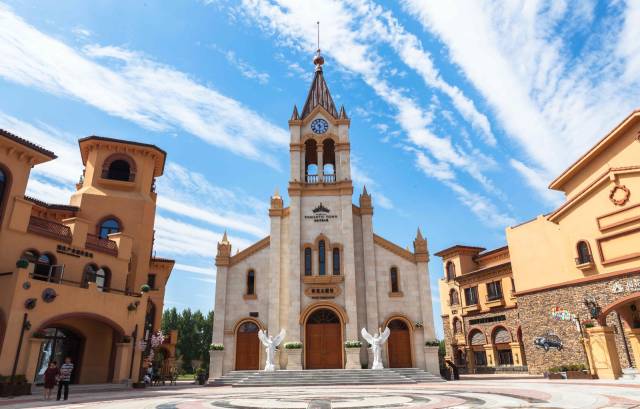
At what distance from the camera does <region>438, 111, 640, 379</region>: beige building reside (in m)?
23.3

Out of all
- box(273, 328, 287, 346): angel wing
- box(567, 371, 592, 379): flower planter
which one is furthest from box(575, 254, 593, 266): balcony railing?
box(273, 328, 287, 346): angel wing

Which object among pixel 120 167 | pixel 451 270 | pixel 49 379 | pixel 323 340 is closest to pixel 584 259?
pixel 323 340

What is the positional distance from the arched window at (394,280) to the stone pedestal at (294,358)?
8181 millimetres

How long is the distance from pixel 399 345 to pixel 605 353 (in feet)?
39.8

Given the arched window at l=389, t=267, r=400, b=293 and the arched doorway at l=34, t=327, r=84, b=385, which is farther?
the arched window at l=389, t=267, r=400, b=293

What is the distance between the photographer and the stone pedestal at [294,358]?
2754cm

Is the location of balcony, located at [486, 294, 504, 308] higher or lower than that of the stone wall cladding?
higher

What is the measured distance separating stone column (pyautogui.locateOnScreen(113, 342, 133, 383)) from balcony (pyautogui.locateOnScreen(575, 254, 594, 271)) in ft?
90.7

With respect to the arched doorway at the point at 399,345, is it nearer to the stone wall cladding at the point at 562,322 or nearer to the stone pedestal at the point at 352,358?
the stone pedestal at the point at 352,358

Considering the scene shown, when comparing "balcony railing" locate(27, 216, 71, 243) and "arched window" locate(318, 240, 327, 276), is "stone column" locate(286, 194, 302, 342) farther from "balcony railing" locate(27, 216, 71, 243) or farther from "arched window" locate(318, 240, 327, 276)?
"balcony railing" locate(27, 216, 71, 243)

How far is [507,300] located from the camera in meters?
38.1

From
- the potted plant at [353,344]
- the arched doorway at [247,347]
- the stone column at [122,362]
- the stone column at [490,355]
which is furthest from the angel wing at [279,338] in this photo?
the stone column at [490,355]

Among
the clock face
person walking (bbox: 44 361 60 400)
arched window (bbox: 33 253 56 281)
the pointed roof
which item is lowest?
person walking (bbox: 44 361 60 400)

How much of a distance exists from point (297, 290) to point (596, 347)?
18.2 meters
